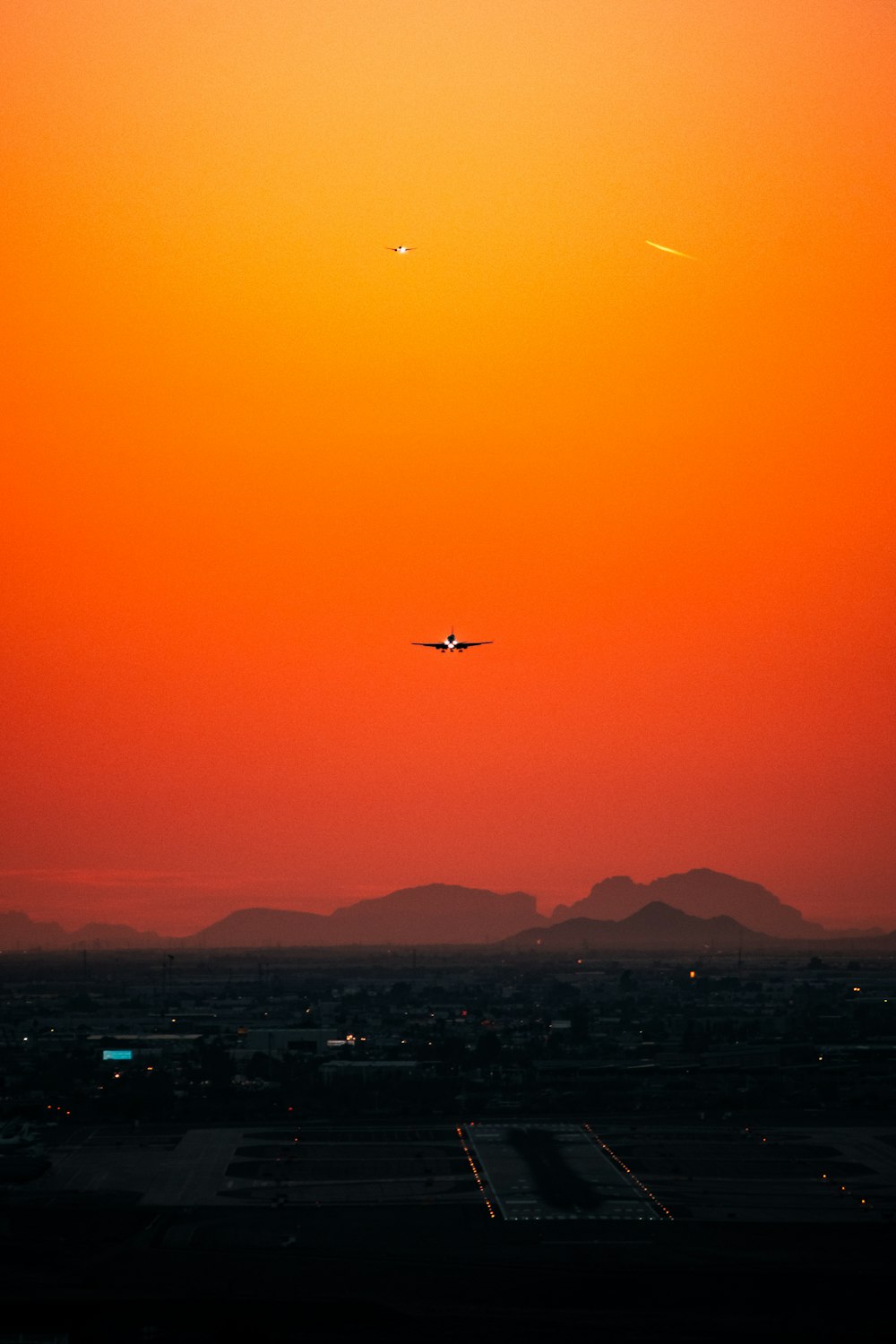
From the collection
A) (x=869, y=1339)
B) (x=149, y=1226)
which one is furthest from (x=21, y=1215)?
(x=869, y=1339)

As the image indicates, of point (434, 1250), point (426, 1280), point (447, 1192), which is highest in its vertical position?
point (447, 1192)

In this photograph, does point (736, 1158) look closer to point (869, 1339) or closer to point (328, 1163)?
point (328, 1163)

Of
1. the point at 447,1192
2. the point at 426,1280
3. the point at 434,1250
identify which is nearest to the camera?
the point at 426,1280

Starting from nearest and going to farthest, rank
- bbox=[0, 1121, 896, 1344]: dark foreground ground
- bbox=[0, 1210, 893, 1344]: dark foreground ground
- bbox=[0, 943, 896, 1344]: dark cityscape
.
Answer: bbox=[0, 1210, 893, 1344]: dark foreground ground, bbox=[0, 1121, 896, 1344]: dark foreground ground, bbox=[0, 943, 896, 1344]: dark cityscape

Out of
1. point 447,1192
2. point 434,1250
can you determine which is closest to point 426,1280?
point 434,1250

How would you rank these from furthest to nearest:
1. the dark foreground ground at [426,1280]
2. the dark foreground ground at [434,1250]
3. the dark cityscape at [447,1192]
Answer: the dark cityscape at [447,1192]
the dark foreground ground at [434,1250]
the dark foreground ground at [426,1280]

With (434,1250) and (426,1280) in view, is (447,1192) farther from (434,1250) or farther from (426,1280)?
(426,1280)

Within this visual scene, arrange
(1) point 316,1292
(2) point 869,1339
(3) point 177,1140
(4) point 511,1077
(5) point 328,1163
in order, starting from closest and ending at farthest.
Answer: (2) point 869,1339
(1) point 316,1292
(5) point 328,1163
(3) point 177,1140
(4) point 511,1077

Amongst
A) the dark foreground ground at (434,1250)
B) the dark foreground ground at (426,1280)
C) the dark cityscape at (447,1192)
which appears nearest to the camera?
the dark foreground ground at (426,1280)

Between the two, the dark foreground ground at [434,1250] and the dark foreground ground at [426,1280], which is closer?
the dark foreground ground at [426,1280]

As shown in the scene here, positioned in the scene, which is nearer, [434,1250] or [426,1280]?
[426,1280]

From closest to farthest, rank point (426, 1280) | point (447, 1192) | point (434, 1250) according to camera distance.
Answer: point (426, 1280) → point (434, 1250) → point (447, 1192)
